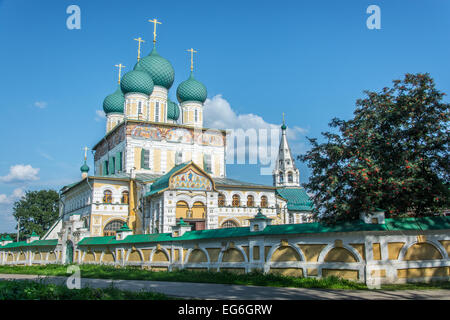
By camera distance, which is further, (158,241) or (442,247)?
(158,241)

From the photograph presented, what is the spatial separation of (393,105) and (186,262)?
29.0 ft

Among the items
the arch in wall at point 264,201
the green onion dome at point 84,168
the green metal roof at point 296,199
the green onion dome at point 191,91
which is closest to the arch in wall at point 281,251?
the arch in wall at point 264,201

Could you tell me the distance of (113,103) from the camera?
122ft

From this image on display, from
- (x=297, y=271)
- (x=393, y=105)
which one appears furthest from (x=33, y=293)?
(x=393, y=105)

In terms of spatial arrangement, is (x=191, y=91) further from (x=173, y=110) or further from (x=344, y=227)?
(x=344, y=227)

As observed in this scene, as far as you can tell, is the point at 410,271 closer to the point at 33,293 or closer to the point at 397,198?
the point at 397,198

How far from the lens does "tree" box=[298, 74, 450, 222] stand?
11808 millimetres

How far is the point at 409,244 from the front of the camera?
36.8 feet

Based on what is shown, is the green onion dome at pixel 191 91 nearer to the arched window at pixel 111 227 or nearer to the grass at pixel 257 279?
the arched window at pixel 111 227

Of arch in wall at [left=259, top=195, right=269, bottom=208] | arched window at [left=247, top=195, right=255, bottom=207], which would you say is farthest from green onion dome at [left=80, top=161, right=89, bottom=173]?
arch in wall at [left=259, top=195, right=269, bottom=208]

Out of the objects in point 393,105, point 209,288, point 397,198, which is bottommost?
point 209,288

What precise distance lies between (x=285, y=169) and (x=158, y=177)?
70.3 feet

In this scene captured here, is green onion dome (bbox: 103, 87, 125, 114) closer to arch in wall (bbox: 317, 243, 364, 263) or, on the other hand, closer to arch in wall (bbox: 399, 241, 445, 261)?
arch in wall (bbox: 317, 243, 364, 263)

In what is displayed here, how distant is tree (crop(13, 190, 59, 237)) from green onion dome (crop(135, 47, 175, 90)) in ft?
76.3
